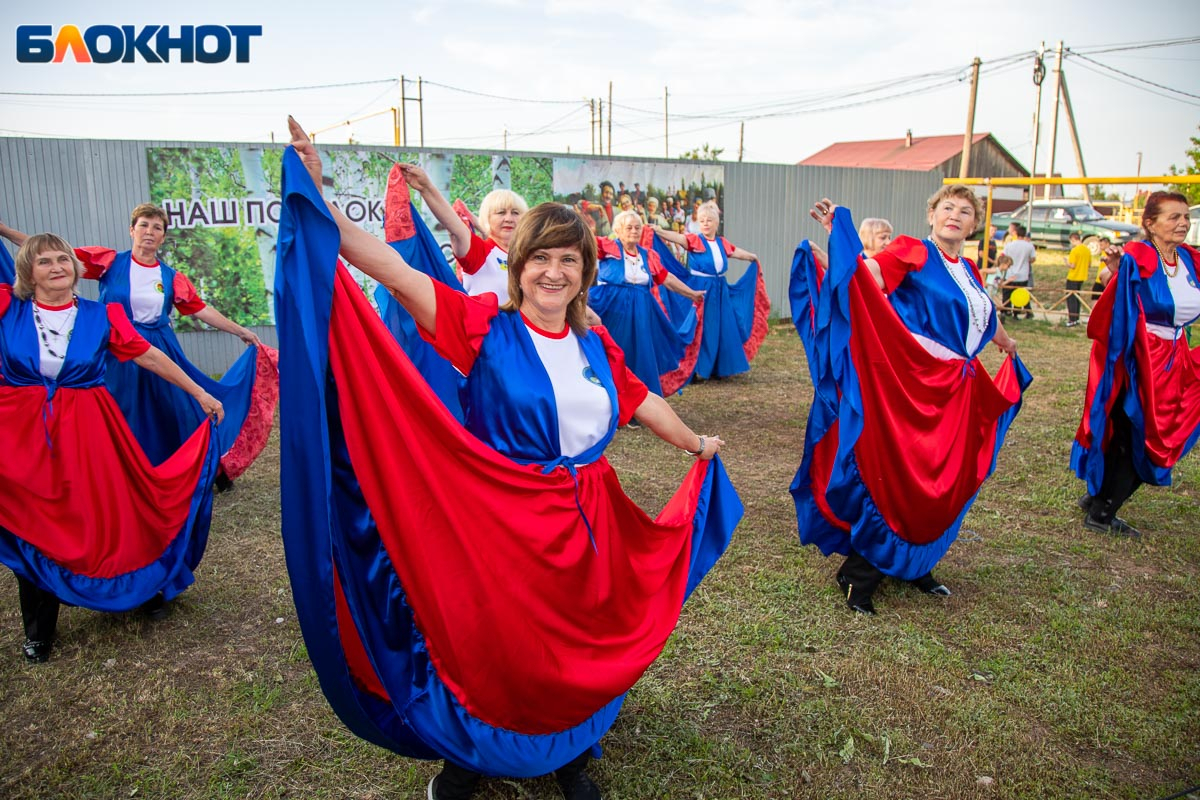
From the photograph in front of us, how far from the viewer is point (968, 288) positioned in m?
3.85

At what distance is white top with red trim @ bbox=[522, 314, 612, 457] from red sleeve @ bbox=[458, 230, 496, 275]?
2.40 metres

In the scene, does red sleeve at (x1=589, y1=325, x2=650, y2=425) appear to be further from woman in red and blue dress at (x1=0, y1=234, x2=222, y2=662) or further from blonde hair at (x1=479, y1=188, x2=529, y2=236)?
blonde hair at (x1=479, y1=188, x2=529, y2=236)

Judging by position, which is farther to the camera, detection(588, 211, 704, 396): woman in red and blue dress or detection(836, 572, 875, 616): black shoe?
detection(588, 211, 704, 396): woman in red and blue dress

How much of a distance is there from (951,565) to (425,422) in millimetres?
3481

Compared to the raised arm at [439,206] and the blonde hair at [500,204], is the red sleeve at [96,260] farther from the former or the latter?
the blonde hair at [500,204]

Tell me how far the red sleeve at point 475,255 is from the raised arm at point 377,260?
8.31 ft

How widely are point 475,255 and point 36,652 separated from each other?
2790 mm

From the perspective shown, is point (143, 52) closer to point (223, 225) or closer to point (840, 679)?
point (223, 225)

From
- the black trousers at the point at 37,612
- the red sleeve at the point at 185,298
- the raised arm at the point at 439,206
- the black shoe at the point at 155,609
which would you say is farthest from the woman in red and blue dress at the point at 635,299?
the black trousers at the point at 37,612

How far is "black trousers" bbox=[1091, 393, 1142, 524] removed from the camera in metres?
4.89

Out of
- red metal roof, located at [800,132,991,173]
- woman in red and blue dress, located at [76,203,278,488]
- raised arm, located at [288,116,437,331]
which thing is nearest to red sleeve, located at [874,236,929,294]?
raised arm, located at [288,116,437,331]

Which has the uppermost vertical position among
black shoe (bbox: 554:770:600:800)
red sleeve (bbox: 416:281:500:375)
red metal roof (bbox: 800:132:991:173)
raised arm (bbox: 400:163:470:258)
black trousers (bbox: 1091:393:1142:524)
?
red metal roof (bbox: 800:132:991:173)

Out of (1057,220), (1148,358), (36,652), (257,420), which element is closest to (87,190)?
(257,420)

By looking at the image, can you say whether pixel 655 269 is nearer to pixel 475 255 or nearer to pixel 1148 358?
pixel 475 255
